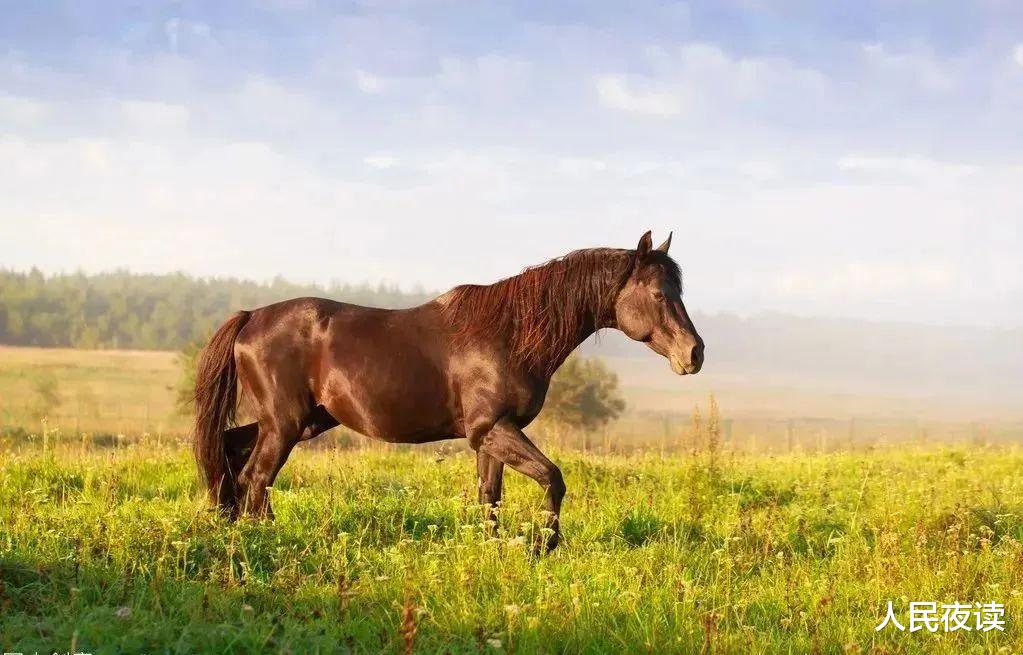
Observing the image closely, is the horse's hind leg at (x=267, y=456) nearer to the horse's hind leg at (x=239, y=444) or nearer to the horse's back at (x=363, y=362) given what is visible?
the horse's back at (x=363, y=362)

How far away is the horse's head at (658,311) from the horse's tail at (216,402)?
3.41m

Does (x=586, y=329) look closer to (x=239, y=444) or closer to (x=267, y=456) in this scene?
(x=267, y=456)

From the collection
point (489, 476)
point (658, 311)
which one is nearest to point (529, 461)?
point (489, 476)

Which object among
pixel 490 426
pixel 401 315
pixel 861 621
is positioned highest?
pixel 401 315

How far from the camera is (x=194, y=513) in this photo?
7121 mm

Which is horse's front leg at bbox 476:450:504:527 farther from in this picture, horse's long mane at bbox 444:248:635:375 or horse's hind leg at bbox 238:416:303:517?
horse's hind leg at bbox 238:416:303:517

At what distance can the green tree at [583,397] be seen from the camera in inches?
1511

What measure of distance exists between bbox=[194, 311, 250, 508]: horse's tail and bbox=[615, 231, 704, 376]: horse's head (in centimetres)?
341

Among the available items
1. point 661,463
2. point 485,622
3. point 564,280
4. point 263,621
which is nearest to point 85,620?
point 263,621

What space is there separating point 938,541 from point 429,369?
4460 millimetres

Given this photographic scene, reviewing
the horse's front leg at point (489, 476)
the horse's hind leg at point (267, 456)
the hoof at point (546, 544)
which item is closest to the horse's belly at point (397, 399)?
the horse's front leg at point (489, 476)

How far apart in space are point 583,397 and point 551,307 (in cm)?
3270

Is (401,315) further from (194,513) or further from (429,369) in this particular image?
(194,513)

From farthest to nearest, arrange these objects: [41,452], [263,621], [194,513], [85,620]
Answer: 1. [41,452]
2. [194,513]
3. [263,621]
4. [85,620]
